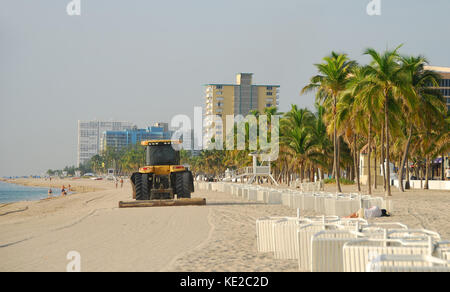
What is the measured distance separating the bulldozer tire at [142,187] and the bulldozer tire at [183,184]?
4.26ft

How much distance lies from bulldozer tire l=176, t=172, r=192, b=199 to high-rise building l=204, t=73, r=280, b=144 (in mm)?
138893

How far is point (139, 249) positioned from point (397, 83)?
22937 millimetres

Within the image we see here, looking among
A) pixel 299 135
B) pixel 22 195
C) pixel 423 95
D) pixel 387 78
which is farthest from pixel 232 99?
pixel 387 78

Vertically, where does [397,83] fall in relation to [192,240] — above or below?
above

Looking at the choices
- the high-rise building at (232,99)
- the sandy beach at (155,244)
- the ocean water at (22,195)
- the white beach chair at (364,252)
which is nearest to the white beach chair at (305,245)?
the sandy beach at (155,244)

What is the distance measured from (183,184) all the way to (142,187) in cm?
Answer: 171

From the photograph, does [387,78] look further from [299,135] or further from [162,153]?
[299,135]

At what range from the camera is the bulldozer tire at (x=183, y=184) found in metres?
25.1

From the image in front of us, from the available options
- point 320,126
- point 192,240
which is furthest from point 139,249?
point 320,126

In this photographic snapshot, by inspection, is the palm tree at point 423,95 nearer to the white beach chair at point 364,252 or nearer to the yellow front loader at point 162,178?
the yellow front loader at point 162,178

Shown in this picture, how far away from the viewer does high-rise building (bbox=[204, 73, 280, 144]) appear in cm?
17038

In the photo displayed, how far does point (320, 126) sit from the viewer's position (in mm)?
58594

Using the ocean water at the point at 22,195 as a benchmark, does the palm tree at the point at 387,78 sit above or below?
above
